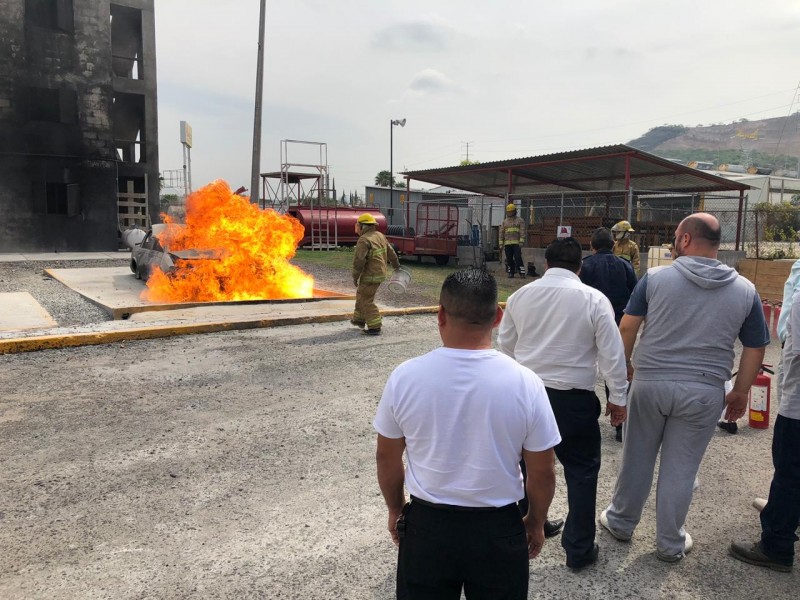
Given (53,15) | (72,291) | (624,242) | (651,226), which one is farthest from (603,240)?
(53,15)

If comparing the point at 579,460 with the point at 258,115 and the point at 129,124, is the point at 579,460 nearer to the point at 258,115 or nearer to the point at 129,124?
the point at 258,115

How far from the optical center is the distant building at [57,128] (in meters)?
21.2

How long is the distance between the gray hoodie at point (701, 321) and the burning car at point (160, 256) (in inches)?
381

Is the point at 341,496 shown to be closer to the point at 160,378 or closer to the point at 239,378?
the point at 239,378

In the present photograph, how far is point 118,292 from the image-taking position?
39.7 ft

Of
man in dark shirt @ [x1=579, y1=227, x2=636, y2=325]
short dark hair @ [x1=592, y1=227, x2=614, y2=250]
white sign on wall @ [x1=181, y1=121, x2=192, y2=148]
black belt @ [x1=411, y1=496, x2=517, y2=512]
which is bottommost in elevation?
black belt @ [x1=411, y1=496, x2=517, y2=512]

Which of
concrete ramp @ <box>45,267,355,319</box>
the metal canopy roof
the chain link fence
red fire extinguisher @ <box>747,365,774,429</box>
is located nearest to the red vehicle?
the chain link fence

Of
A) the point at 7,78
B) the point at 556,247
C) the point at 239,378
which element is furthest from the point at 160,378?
the point at 7,78

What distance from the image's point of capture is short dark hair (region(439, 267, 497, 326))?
1912 millimetres

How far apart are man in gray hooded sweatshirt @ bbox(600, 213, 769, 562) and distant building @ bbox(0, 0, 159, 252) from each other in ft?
79.7

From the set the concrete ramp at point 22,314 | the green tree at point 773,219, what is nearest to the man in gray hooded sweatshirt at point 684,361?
the concrete ramp at point 22,314

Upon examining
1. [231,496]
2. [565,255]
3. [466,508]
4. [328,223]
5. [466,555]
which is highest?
[328,223]

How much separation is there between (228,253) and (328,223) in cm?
1210

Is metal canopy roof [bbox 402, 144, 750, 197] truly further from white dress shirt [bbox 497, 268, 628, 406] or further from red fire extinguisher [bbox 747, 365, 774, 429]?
white dress shirt [bbox 497, 268, 628, 406]
